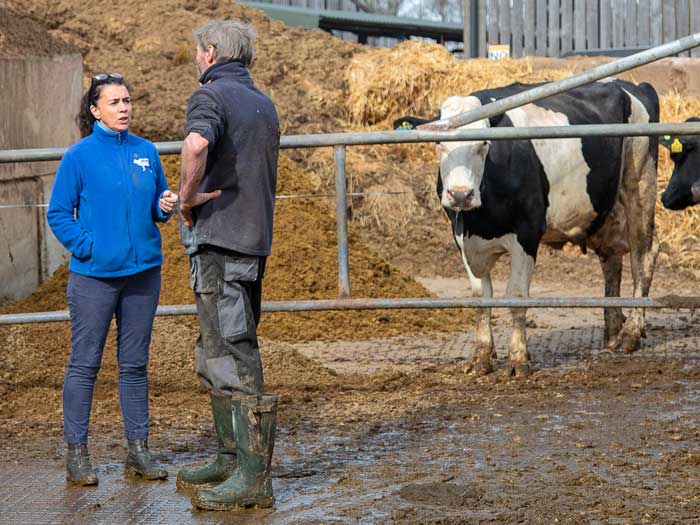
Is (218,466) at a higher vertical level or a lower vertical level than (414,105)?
lower

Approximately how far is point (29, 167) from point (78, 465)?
17.8 feet

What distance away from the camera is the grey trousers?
492 cm

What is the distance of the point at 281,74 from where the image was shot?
645 inches

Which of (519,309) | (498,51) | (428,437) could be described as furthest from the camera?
(498,51)

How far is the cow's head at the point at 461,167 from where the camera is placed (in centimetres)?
760

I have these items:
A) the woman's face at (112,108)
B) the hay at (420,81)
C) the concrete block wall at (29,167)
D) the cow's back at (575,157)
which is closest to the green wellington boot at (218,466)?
the woman's face at (112,108)

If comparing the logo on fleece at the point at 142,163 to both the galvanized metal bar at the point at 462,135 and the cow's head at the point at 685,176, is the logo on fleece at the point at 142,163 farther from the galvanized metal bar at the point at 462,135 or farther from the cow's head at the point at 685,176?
the cow's head at the point at 685,176

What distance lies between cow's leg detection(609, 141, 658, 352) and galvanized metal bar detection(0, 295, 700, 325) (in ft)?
8.10

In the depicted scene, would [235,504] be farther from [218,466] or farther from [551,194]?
[551,194]

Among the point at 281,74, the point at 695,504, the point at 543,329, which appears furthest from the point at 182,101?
the point at 695,504

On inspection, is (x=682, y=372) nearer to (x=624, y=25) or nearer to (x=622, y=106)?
(x=622, y=106)

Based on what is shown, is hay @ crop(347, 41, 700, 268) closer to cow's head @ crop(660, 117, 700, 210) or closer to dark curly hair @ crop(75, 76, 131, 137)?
cow's head @ crop(660, 117, 700, 210)

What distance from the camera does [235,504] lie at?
16.0 feet

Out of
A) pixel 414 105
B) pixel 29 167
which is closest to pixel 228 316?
pixel 29 167
